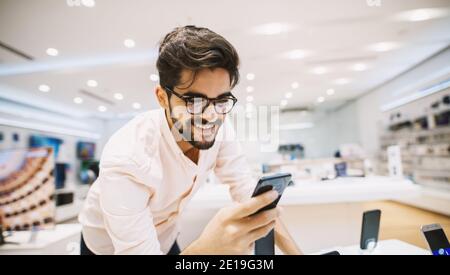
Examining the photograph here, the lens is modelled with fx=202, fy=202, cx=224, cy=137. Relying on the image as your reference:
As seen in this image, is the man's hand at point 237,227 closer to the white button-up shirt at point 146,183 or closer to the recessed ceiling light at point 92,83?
the white button-up shirt at point 146,183

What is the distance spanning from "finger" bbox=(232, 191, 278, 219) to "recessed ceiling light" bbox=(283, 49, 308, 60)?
5.56ft

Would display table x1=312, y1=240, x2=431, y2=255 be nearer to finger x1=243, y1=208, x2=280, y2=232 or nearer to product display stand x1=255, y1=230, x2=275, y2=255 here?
product display stand x1=255, y1=230, x2=275, y2=255

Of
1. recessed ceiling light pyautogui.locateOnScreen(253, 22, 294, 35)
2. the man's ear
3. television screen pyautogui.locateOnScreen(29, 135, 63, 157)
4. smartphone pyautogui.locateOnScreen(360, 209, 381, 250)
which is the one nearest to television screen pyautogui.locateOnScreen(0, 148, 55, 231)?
the man's ear

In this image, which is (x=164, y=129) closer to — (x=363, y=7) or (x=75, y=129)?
(x=363, y=7)

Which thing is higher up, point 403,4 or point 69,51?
point 69,51

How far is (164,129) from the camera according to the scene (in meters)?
0.54

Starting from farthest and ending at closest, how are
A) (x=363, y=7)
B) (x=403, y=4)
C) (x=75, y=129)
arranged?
(x=75, y=129), (x=403, y=4), (x=363, y=7)

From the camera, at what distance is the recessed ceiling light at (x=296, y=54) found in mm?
1763

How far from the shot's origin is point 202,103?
1.43ft

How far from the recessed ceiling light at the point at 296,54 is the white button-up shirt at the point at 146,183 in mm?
1364

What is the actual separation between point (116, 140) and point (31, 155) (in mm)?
560

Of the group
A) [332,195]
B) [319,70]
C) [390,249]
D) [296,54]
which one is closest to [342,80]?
[319,70]

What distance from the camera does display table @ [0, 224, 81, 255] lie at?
72 cm
